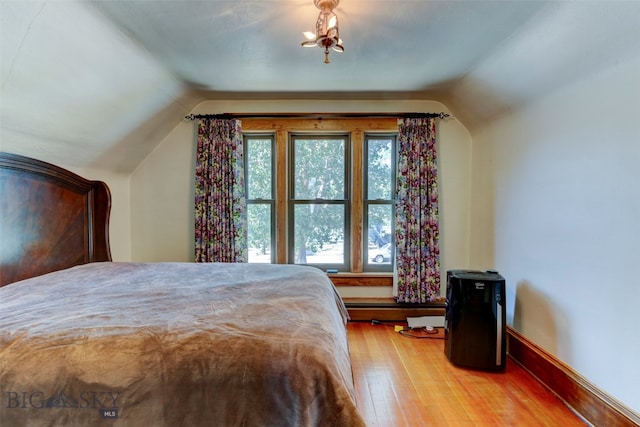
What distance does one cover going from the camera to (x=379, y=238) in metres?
3.41

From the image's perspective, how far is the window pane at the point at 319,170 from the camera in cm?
339

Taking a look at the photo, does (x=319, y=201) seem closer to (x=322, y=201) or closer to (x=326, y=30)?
(x=322, y=201)

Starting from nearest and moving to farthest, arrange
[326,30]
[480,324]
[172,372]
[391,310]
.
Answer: [172,372] < [326,30] < [480,324] < [391,310]

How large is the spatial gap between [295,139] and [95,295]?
2.38 meters

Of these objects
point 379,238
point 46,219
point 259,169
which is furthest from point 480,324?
point 46,219

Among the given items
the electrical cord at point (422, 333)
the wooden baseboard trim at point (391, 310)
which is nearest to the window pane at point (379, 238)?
the wooden baseboard trim at point (391, 310)

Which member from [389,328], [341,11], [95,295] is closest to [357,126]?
[341,11]

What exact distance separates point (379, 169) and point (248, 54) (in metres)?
1.82

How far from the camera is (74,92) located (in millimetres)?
1981

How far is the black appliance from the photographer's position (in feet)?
7.48

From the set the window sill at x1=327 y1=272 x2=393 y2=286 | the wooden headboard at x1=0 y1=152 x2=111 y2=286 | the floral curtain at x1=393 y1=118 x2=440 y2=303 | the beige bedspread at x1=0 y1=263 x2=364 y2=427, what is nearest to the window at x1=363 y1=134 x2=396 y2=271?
the window sill at x1=327 y1=272 x2=393 y2=286

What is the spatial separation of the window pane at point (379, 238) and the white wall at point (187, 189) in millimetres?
348

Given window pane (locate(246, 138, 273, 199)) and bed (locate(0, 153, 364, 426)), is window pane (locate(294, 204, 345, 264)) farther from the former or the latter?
bed (locate(0, 153, 364, 426))

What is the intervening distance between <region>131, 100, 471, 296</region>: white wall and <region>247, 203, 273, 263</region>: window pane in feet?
2.12
